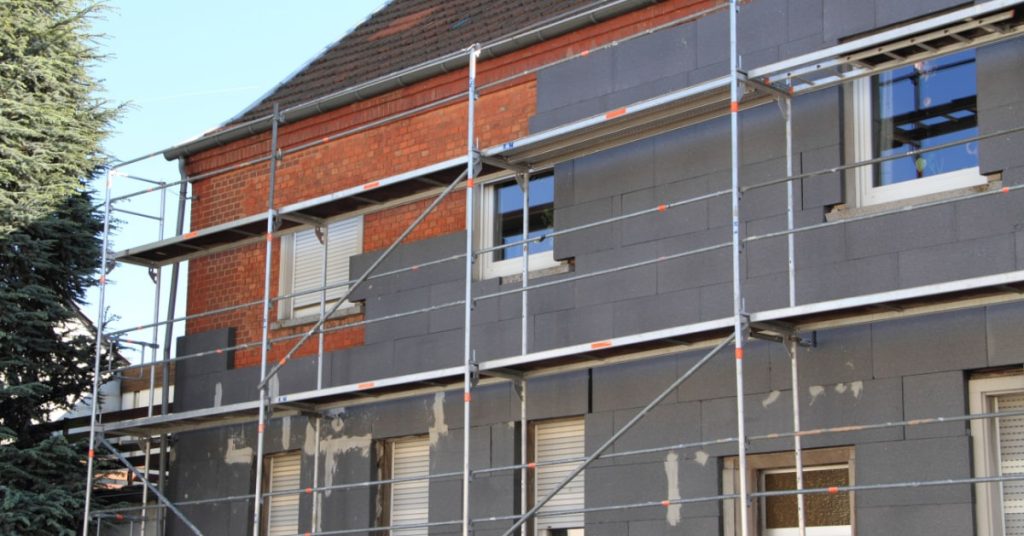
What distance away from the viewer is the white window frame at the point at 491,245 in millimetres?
13266

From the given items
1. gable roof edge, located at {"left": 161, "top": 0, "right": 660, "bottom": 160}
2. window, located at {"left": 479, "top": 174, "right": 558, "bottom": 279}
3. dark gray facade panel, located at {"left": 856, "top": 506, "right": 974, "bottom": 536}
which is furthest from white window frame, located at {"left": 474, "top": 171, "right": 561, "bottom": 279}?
dark gray facade panel, located at {"left": 856, "top": 506, "right": 974, "bottom": 536}

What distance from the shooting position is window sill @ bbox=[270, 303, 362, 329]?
47.7ft

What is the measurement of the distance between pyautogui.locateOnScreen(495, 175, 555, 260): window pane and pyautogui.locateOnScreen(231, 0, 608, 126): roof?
145 centimetres

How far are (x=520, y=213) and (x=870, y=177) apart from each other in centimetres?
355

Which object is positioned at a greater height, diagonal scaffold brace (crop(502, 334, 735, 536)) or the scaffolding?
the scaffolding

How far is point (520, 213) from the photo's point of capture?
13.7 metres

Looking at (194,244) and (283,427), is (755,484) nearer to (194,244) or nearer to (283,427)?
(283,427)

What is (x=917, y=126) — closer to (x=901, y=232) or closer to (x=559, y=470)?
(x=901, y=232)

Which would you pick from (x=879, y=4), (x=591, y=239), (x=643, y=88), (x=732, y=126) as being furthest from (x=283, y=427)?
(x=879, y=4)

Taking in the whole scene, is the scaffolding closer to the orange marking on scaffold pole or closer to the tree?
the orange marking on scaffold pole

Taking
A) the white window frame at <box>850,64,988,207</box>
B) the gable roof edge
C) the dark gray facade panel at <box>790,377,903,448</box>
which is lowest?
the dark gray facade panel at <box>790,377,903,448</box>

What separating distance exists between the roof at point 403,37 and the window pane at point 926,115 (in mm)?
3476

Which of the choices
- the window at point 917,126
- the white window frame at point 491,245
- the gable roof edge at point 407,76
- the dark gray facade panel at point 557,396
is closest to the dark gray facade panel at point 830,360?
the window at point 917,126

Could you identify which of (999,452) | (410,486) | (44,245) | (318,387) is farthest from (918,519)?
(44,245)
